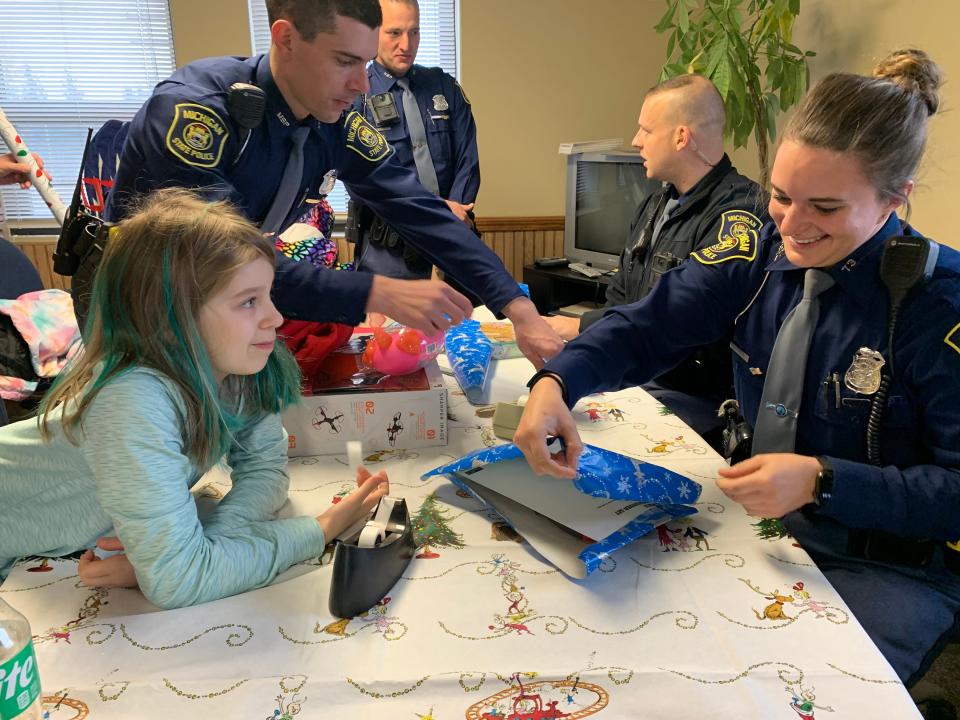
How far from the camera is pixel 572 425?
1078mm

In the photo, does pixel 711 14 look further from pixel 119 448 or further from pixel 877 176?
pixel 119 448

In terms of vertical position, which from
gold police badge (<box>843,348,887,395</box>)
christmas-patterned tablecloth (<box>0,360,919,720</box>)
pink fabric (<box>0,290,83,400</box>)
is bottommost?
pink fabric (<box>0,290,83,400</box>)

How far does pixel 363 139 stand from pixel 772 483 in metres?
1.21

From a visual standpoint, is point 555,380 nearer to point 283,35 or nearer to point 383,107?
point 283,35

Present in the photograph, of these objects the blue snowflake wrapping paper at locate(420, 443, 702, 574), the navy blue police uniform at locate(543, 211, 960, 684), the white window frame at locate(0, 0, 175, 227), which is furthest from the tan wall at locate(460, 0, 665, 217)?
the blue snowflake wrapping paper at locate(420, 443, 702, 574)

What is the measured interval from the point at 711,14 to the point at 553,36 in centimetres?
132

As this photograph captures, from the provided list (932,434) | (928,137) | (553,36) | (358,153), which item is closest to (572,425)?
(932,434)

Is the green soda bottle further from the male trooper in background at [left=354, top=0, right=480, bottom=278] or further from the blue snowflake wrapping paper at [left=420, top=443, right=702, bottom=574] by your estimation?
the male trooper in background at [left=354, top=0, right=480, bottom=278]

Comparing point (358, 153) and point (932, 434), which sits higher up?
point (358, 153)

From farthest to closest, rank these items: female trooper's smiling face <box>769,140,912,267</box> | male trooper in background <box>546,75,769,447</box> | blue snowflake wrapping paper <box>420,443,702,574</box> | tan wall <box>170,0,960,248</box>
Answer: tan wall <box>170,0,960,248</box> < male trooper in background <box>546,75,769,447</box> < female trooper's smiling face <box>769,140,912,267</box> < blue snowflake wrapping paper <box>420,443,702,574</box>

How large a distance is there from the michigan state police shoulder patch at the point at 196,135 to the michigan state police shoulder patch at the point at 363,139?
352 mm

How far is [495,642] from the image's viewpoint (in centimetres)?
81

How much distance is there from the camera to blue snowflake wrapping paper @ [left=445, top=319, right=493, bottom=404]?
1561 mm

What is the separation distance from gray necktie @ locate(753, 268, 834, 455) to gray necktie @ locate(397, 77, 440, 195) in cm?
227
